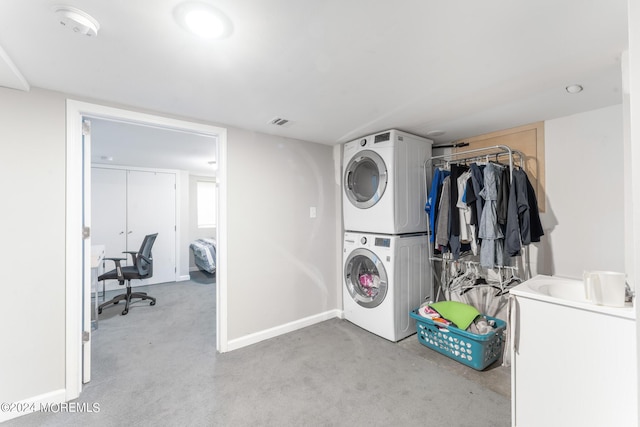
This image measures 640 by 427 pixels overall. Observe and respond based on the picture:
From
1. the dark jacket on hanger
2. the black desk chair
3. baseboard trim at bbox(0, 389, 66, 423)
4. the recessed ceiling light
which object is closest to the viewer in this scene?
baseboard trim at bbox(0, 389, 66, 423)

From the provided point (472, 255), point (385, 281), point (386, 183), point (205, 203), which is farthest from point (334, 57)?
point (205, 203)

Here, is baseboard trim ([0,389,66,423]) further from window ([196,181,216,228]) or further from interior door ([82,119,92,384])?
window ([196,181,216,228])

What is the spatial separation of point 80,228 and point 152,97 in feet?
3.34

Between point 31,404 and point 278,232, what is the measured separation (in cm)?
199

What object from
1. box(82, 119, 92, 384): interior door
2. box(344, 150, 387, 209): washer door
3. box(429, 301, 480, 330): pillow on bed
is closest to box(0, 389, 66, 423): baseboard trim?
box(82, 119, 92, 384): interior door

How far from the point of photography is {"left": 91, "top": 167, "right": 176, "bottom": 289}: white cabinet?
14.0ft

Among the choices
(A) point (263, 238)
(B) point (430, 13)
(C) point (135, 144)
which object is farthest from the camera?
(C) point (135, 144)

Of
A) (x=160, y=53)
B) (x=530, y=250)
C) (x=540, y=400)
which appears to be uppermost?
(x=160, y=53)

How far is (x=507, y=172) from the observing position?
2297 millimetres

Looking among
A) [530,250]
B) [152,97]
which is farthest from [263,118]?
[530,250]

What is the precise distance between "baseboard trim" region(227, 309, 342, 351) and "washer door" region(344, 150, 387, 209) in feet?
4.28

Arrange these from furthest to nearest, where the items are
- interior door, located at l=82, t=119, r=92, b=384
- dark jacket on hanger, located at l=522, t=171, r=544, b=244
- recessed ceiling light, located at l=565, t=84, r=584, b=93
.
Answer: dark jacket on hanger, located at l=522, t=171, r=544, b=244 < interior door, located at l=82, t=119, r=92, b=384 < recessed ceiling light, located at l=565, t=84, r=584, b=93

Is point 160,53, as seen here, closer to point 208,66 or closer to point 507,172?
point 208,66

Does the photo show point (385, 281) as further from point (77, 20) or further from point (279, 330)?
point (77, 20)
